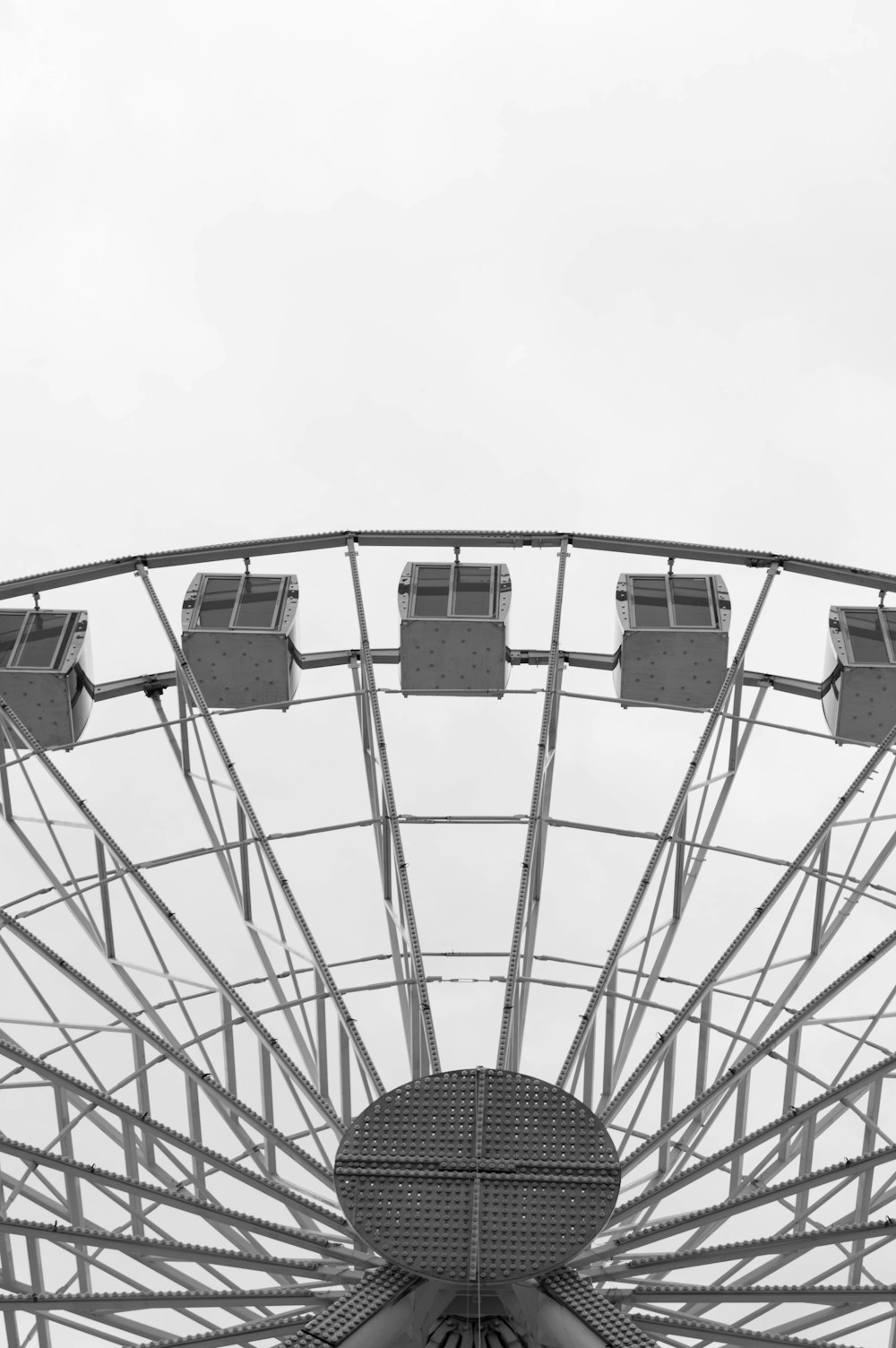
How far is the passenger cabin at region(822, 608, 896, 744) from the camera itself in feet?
85.8

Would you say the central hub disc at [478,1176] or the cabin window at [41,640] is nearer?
the central hub disc at [478,1176]

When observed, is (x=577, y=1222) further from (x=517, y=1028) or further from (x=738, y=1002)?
(x=738, y=1002)

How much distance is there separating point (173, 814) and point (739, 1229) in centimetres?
2282

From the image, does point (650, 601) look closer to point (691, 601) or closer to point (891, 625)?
point (691, 601)

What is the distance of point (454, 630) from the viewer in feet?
88.6

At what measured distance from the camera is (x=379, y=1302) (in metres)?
15.6

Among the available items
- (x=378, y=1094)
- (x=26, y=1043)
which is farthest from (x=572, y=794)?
(x=378, y=1094)

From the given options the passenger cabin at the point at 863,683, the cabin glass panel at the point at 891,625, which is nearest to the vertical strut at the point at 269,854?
the passenger cabin at the point at 863,683

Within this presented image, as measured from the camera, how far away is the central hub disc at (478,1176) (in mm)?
15664

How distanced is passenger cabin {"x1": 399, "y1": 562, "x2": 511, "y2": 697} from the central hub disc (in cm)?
1058

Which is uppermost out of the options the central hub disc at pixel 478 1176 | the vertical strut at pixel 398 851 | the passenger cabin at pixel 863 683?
the passenger cabin at pixel 863 683

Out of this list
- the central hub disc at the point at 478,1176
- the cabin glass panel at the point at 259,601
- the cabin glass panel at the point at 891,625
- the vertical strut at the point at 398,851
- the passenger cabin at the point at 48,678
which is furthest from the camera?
the cabin glass panel at the point at 259,601

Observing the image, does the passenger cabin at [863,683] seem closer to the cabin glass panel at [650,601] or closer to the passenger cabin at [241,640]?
the cabin glass panel at [650,601]

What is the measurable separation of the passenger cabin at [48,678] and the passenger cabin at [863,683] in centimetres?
1245
